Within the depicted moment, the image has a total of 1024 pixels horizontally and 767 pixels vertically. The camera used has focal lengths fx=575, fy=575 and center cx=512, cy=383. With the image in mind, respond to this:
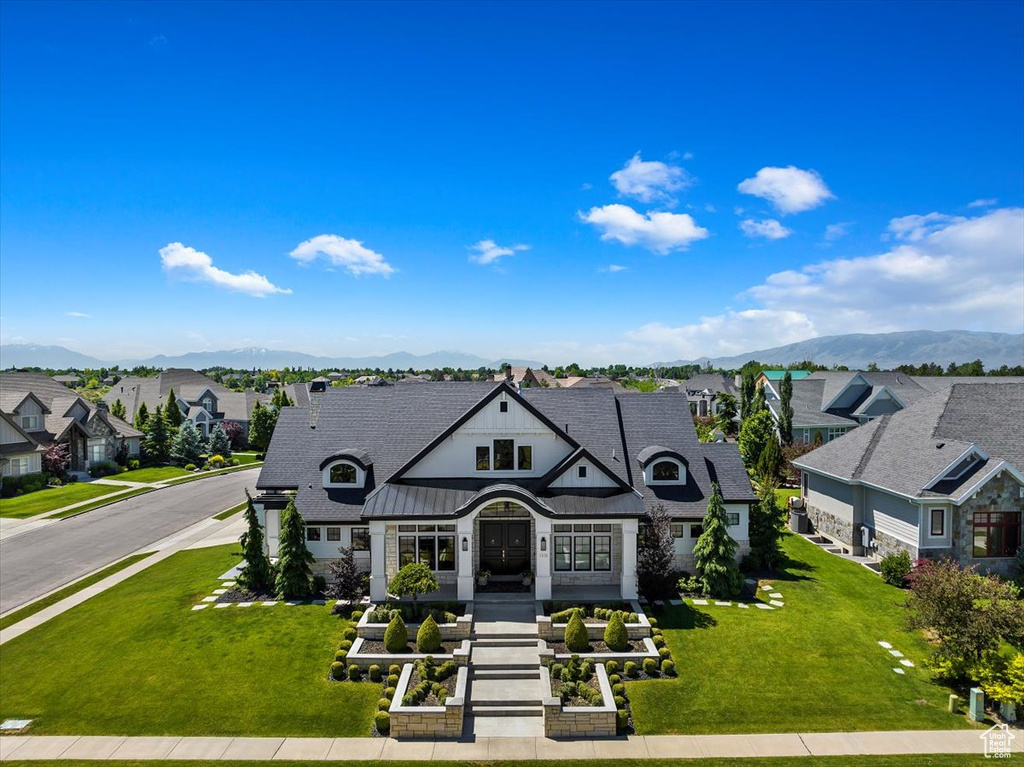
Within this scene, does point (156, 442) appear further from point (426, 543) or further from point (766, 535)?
point (766, 535)

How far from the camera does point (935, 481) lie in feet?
84.5

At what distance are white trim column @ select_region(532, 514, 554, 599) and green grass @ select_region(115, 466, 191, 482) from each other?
4575 cm

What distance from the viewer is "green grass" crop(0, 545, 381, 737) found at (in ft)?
53.1

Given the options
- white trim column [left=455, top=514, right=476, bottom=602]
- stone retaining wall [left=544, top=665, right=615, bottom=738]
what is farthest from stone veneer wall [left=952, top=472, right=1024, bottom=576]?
white trim column [left=455, top=514, right=476, bottom=602]

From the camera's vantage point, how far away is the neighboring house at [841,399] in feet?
192

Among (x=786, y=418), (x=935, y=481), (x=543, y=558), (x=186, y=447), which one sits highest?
(x=786, y=418)

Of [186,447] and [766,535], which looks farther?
[186,447]

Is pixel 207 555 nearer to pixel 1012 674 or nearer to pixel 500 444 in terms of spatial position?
pixel 500 444

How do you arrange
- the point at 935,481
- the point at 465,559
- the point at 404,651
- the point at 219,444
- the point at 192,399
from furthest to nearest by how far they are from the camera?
1. the point at 192,399
2. the point at 219,444
3. the point at 935,481
4. the point at 465,559
5. the point at 404,651

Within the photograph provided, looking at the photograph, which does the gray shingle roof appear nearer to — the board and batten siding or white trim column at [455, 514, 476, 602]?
the board and batten siding

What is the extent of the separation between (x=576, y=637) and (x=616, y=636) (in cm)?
134

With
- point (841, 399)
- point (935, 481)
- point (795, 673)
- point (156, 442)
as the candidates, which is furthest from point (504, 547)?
point (156, 442)

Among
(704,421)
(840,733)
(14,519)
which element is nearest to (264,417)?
(14,519)

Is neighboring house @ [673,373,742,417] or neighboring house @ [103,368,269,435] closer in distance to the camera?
neighboring house @ [103,368,269,435]
